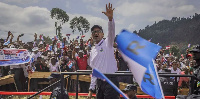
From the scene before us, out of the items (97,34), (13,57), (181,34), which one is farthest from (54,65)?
(181,34)

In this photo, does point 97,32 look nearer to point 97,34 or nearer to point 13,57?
point 97,34

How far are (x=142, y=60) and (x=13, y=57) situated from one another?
7846 mm

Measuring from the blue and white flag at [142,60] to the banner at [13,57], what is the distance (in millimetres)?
7314

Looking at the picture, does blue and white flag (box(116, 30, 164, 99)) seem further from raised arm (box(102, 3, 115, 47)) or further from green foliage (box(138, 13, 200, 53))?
green foliage (box(138, 13, 200, 53))

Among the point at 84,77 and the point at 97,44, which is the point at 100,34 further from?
the point at 84,77

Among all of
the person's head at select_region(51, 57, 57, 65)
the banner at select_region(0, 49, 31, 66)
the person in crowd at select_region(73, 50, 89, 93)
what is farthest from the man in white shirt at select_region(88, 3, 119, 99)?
the banner at select_region(0, 49, 31, 66)

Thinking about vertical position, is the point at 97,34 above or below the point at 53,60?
above

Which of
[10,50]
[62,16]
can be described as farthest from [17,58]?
[62,16]

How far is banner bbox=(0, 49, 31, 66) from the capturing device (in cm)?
838

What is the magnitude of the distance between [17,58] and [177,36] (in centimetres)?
10840

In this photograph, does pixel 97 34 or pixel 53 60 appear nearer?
pixel 97 34

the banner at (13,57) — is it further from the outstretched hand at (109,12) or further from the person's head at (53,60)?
the outstretched hand at (109,12)

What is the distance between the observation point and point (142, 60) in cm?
197

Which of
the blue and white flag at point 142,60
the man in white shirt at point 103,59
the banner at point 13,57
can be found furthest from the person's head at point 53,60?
the blue and white flag at point 142,60
